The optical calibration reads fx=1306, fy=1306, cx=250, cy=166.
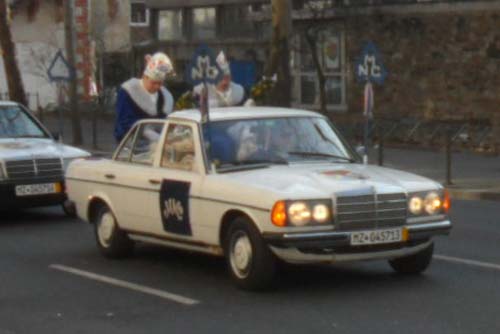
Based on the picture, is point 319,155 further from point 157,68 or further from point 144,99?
point 144,99

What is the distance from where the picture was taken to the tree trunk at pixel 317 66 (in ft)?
119

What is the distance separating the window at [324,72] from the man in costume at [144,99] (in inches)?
945

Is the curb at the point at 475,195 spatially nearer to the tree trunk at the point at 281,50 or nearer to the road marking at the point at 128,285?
the road marking at the point at 128,285

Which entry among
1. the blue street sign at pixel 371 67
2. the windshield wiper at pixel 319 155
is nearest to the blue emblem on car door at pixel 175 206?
the windshield wiper at pixel 319 155

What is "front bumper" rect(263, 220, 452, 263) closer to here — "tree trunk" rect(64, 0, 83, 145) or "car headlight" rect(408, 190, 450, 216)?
"car headlight" rect(408, 190, 450, 216)

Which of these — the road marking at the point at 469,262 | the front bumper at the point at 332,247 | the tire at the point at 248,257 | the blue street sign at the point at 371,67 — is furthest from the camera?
the blue street sign at the point at 371,67

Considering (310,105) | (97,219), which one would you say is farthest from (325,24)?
(97,219)

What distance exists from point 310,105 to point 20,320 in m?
30.5

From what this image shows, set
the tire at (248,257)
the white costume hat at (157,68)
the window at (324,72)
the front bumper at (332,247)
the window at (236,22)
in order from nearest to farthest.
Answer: the front bumper at (332,247) < the tire at (248,257) < the white costume hat at (157,68) < the window at (324,72) < the window at (236,22)

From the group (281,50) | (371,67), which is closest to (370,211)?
(371,67)

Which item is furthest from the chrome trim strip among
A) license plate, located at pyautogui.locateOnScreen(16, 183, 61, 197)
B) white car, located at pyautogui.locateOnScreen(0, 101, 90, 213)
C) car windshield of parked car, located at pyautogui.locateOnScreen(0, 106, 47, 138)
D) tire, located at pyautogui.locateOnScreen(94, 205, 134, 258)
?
car windshield of parked car, located at pyautogui.locateOnScreen(0, 106, 47, 138)

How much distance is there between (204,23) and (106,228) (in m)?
39.7

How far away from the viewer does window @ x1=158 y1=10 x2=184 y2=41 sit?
175ft

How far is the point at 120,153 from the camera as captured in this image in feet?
42.2
